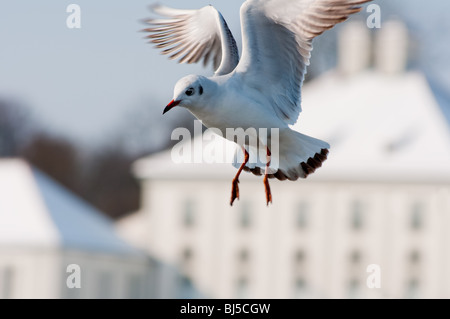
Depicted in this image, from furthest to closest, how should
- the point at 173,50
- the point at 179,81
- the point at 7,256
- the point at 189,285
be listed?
the point at 189,285, the point at 7,256, the point at 173,50, the point at 179,81

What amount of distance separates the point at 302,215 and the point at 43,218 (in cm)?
1082

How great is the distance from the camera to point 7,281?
41062mm

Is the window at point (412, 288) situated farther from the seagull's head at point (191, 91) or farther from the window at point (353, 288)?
the seagull's head at point (191, 91)

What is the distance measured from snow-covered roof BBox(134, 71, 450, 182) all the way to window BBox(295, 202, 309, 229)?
118 cm

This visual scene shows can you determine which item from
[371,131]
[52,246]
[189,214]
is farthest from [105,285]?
[371,131]

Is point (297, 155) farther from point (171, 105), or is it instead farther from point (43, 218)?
point (43, 218)

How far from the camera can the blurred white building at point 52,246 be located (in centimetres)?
4109

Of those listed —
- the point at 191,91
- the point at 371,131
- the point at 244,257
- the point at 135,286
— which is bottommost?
the point at 135,286

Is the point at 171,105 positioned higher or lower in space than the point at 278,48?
lower

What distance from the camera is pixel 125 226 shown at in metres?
58.2

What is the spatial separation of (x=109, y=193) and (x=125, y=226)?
12.4m

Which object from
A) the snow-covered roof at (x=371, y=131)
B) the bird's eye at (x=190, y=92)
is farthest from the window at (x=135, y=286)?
the bird's eye at (x=190, y=92)

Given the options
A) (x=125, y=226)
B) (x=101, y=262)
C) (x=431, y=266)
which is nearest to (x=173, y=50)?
(x=101, y=262)
